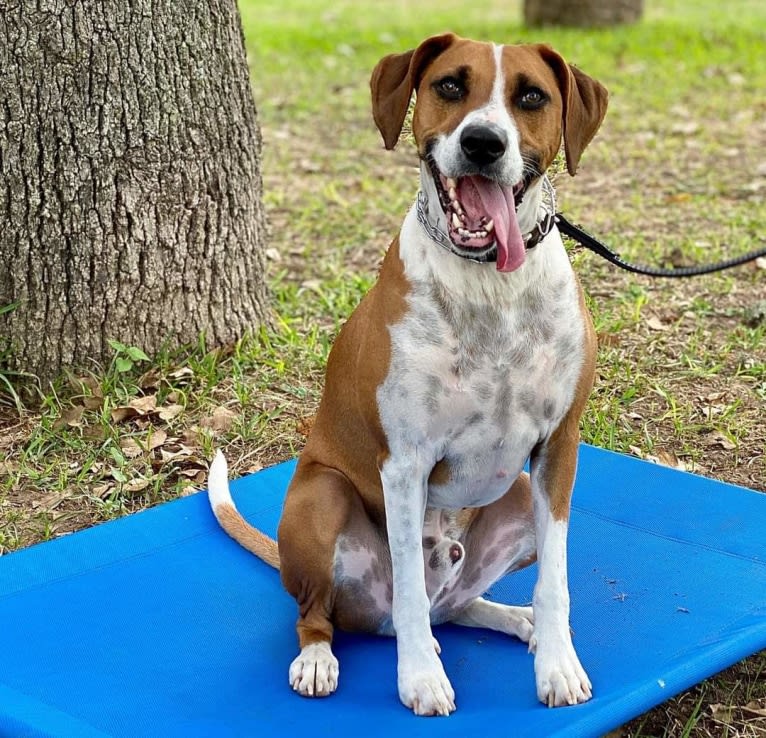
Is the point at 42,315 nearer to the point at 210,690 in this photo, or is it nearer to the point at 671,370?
the point at 210,690

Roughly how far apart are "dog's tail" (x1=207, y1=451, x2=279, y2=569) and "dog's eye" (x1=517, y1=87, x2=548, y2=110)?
1.54 m

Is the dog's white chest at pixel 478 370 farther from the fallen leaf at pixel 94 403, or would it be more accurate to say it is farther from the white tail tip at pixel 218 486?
the fallen leaf at pixel 94 403

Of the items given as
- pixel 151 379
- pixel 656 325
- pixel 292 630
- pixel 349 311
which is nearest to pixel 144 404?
pixel 151 379

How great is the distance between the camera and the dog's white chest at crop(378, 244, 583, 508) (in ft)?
9.16

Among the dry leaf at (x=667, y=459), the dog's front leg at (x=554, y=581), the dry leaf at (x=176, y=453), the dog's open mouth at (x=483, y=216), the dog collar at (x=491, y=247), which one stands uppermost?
the dog's open mouth at (x=483, y=216)

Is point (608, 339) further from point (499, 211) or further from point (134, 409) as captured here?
point (499, 211)

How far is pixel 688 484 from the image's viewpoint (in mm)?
3910

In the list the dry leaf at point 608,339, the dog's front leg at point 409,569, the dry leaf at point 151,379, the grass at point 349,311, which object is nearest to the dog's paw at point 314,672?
the dog's front leg at point 409,569

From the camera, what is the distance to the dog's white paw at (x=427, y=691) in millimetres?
2803

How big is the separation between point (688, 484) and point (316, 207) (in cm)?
347

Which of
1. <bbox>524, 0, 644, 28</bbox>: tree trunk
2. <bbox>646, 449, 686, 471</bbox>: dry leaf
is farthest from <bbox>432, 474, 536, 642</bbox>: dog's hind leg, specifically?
<bbox>524, 0, 644, 28</bbox>: tree trunk

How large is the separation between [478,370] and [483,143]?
53 cm

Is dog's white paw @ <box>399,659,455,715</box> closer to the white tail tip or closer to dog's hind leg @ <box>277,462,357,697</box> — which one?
dog's hind leg @ <box>277,462,357,697</box>

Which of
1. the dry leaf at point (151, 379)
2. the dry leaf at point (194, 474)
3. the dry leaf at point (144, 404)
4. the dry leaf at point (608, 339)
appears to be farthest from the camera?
the dry leaf at point (608, 339)
